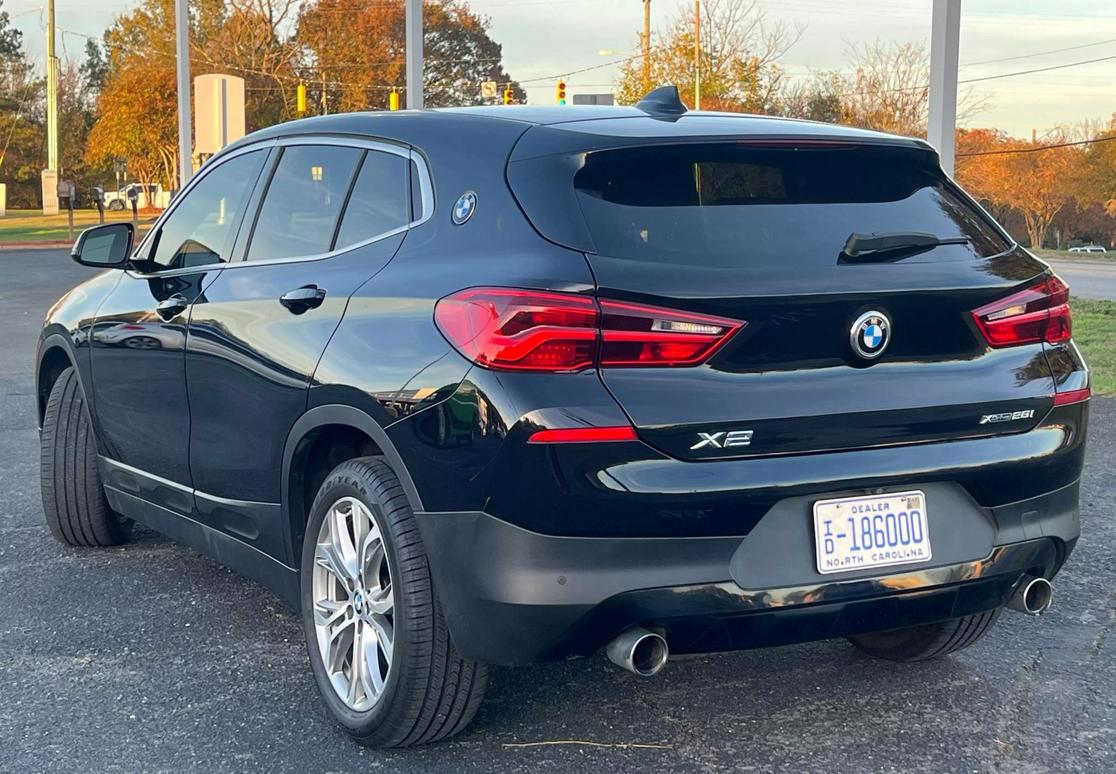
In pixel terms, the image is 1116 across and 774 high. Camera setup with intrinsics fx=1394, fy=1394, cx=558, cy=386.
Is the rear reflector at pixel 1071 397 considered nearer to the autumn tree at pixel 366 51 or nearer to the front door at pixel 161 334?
the front door at pixel 161 334

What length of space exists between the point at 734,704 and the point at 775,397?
3.80ft

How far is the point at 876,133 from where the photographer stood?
12.3 feet

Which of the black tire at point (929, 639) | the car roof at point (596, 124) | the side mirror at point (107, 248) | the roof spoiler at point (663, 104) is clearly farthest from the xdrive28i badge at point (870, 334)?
the side mirror at point (107, 248)

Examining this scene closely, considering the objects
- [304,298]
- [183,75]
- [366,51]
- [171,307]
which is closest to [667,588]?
[304,298]

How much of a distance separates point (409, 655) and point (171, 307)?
1824 millimetres

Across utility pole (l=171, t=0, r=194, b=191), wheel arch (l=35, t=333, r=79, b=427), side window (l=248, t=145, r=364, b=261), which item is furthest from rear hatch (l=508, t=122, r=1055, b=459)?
utility pole (l=171, t=0, r=194, b=191)

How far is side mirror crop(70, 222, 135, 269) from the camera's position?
5051 mm

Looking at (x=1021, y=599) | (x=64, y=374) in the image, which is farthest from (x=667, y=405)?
(x=64, y=374)

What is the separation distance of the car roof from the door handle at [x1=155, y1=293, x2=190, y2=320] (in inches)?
31.8

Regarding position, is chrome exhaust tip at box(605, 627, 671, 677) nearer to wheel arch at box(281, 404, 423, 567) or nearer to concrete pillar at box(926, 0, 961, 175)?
wheel arch at box(281, 404, 423, 567)

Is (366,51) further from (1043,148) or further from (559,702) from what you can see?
(559,702)

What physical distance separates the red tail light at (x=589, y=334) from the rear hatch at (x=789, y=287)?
1.1 inches

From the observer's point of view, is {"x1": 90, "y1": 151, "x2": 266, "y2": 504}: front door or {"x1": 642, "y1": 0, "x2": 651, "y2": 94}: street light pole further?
{"x1": 642, "y1": 0, "x2": 651, "y2": 94}: street light pole

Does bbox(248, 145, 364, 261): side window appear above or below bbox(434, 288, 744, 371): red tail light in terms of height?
above
